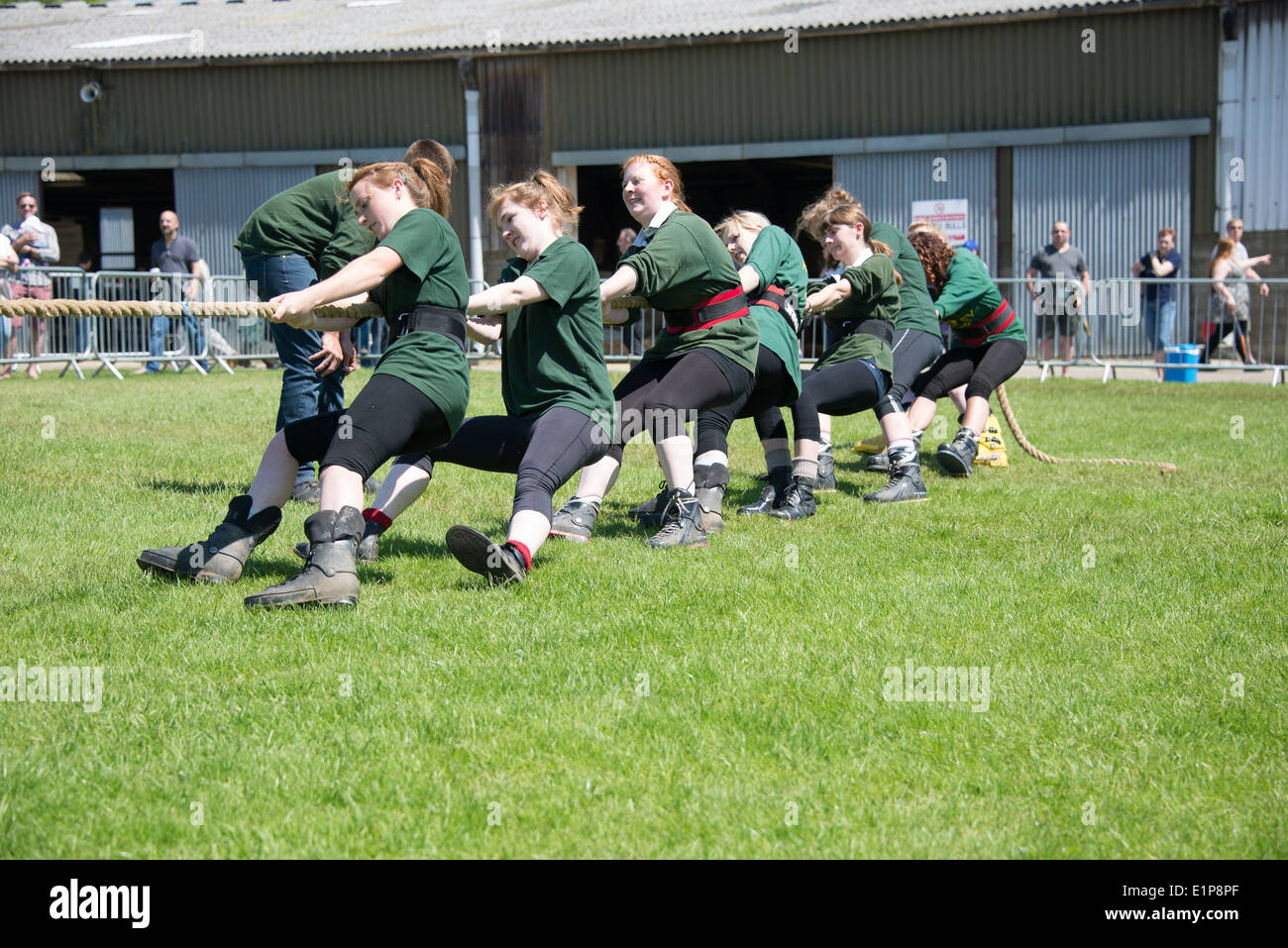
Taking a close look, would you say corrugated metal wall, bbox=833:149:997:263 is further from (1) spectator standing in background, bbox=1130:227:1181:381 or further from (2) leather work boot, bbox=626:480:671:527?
(2) leather work boot, bbox=626:480:671:527

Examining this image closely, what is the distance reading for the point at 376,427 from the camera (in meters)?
4.66

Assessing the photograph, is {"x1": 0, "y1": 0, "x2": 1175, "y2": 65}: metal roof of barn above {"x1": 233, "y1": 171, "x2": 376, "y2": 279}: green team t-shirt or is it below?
above

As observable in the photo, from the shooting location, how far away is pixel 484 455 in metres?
5.42

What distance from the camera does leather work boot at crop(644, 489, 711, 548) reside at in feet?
19.3

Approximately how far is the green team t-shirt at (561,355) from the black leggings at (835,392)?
2025 mm

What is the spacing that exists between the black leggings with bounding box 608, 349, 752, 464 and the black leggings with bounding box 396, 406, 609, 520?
53 centimetres

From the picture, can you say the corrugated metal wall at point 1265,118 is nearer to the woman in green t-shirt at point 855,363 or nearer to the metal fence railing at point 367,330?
the metal fence railing at point 367,330

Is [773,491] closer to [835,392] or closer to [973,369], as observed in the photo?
[835,392]

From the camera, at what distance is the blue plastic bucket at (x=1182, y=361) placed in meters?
16.6

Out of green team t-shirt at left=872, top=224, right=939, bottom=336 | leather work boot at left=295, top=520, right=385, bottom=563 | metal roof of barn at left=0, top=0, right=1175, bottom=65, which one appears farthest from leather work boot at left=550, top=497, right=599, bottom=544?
metal roof of barn at left=0, top=0, right=1175, bottom=65

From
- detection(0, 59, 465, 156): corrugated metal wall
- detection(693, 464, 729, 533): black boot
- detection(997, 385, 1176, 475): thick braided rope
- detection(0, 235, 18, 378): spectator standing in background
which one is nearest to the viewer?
detection(693, 464, 729, 533): black boot

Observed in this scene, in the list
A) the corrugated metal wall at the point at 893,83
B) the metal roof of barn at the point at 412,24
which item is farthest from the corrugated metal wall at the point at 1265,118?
the metal roof of barn at the point at 412,24

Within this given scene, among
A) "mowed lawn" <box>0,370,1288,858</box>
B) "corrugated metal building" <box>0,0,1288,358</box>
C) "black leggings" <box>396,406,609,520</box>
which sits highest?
"corrugated metal building" <box>0,0,1288,358</box>
